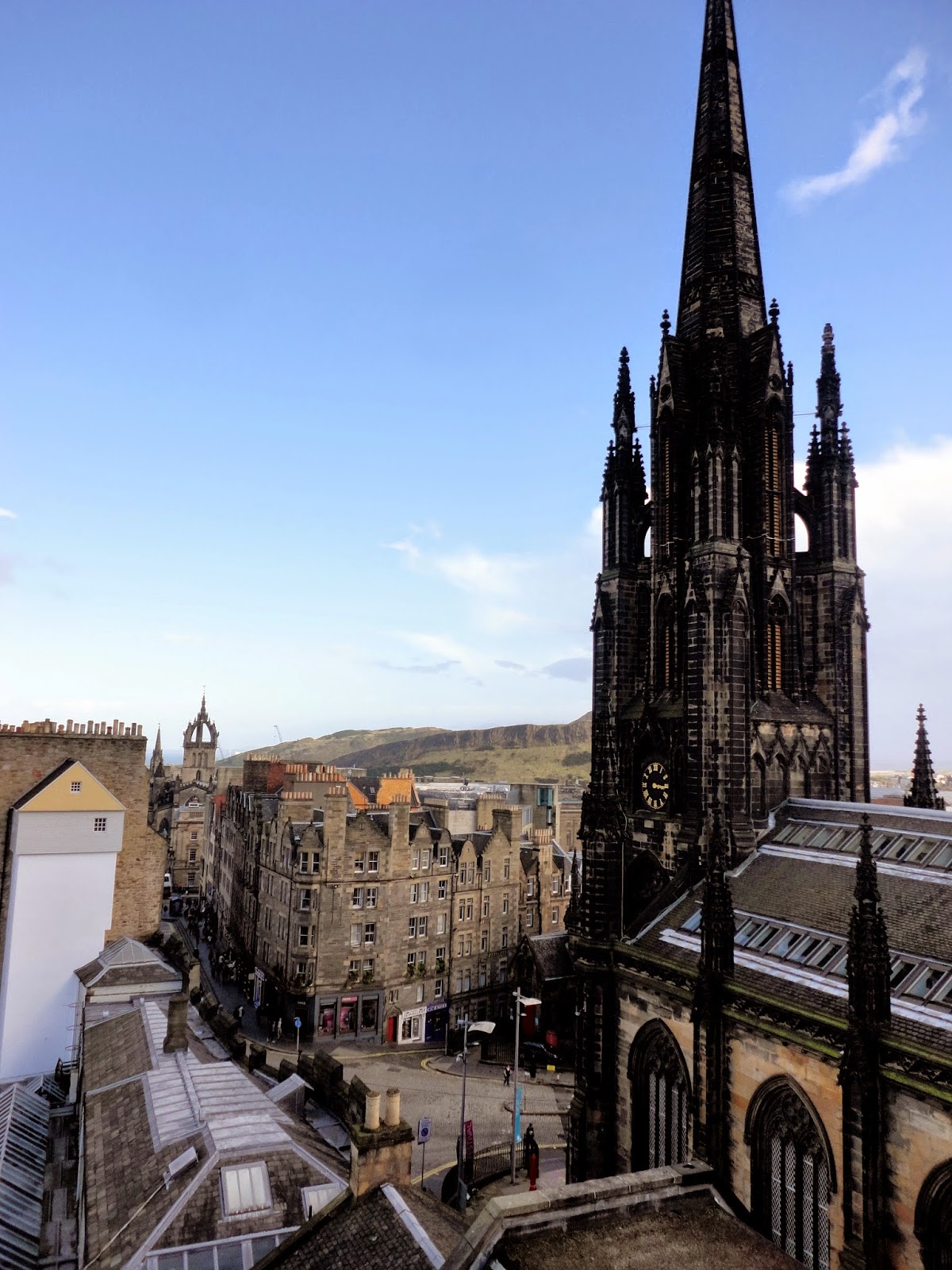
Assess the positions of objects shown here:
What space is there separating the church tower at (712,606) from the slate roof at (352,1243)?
1467 centimetres

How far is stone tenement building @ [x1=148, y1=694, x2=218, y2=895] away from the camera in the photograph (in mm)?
100500

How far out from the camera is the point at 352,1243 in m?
14.0

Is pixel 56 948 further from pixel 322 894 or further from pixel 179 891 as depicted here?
pixel 179 891

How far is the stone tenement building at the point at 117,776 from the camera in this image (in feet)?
126

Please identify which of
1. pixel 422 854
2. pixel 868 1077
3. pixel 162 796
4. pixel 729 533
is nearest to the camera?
pixel 868 1077

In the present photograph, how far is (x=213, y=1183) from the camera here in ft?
50.8

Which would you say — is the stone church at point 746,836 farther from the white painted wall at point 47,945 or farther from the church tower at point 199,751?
the church tower at point 199,751

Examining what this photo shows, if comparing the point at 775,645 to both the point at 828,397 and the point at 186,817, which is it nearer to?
the point at 828,397

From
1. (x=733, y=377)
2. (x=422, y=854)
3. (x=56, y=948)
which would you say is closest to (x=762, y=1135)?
(x=733, y=377)

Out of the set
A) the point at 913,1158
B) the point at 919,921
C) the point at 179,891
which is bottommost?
the point at 179,891

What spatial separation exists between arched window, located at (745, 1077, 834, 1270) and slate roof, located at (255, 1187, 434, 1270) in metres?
11.1

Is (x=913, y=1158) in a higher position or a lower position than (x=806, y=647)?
lower

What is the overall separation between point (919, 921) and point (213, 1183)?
1838cm

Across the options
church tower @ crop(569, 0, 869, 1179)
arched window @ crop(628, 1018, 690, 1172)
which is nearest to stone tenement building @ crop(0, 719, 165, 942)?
church tower @ crop(569, 0, 869, 1179)
